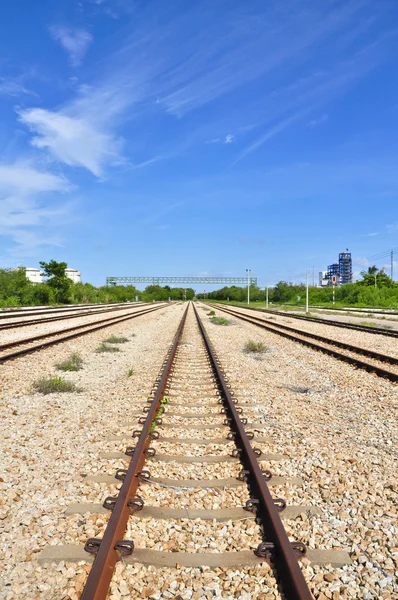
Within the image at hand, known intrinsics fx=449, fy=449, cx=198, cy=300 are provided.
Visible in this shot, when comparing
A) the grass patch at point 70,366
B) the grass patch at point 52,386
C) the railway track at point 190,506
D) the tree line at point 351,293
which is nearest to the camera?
the railway track at point 190,506

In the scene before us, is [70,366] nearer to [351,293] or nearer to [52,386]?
[52,386]

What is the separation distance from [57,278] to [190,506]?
202 ft

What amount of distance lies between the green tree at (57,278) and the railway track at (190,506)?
191 feet

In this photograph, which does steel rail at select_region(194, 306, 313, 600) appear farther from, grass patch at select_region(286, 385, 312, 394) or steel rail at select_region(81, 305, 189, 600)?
grass patch at select_region(286, 385, 312, 394)

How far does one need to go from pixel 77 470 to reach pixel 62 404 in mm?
2961

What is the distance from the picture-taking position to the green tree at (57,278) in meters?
61.9

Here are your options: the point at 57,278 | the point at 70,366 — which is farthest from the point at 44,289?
the point at 70,366

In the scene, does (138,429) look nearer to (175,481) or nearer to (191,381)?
(175,481)

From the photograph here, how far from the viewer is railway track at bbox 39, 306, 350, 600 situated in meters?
3.05

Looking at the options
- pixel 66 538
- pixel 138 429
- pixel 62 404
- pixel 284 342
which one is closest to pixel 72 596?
pixel 66 538

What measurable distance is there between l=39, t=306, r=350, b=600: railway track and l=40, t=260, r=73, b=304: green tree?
2297 inches

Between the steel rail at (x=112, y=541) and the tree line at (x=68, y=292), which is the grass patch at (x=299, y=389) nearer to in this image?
the steel rail at (x=112, y=541)

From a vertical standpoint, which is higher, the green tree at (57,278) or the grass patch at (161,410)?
the green tree at (57,278)

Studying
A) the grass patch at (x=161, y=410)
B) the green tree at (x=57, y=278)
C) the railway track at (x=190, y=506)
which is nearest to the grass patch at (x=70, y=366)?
the grass patch at (x=161, y=410)
